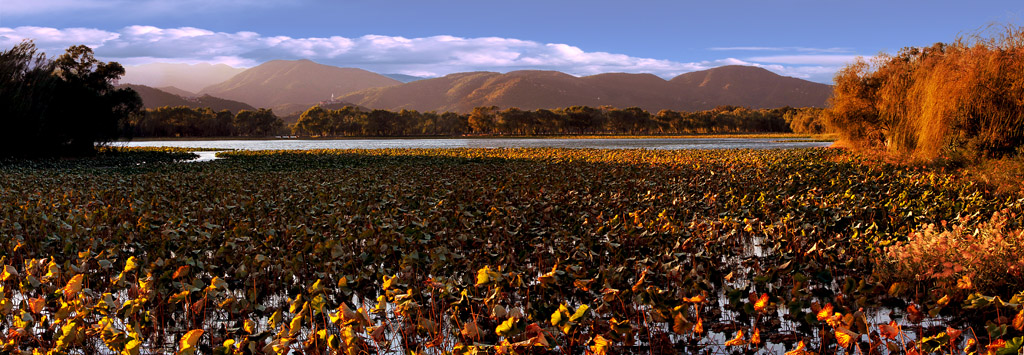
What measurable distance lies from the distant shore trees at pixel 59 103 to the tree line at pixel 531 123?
327ft

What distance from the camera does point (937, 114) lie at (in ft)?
74.1

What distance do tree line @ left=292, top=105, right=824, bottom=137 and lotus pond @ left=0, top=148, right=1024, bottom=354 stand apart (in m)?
134

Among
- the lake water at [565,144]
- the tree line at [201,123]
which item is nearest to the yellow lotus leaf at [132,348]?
the lake water at [565,144]

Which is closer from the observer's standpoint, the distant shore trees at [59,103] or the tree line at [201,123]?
the distant shore trees at [59,103]

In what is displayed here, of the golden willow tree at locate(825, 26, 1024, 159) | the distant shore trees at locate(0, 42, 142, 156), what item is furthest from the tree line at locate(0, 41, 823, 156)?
the golden willow tree at locate(825, 26, 1024, 159)

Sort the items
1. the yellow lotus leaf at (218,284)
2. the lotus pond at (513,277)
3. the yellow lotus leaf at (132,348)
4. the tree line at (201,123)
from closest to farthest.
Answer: the yellow lotus leaf at (132,348)
the lotus pond at (513,277)
the yellow lotus leaf at (218,284)
the tree line at (201,123)

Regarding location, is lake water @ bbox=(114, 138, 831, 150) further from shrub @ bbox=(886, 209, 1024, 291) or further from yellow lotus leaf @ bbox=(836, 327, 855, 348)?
yellow lotus leaf @ bbox=(836, 327, 855, 348)

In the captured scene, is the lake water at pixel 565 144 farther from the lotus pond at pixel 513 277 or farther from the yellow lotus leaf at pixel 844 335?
the yellow lotus leaf at pixel 844 335

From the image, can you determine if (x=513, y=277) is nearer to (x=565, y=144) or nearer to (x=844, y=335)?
(x=844, y=335)

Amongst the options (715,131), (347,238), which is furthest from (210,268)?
(715,131)

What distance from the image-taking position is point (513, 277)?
6758 mm

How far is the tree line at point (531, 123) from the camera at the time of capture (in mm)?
147375

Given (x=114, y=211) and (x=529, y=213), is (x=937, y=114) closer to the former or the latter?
(x=529, y=213)

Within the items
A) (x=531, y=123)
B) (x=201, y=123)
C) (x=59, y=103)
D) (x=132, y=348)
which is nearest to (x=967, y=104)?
(x=132, y=348)
